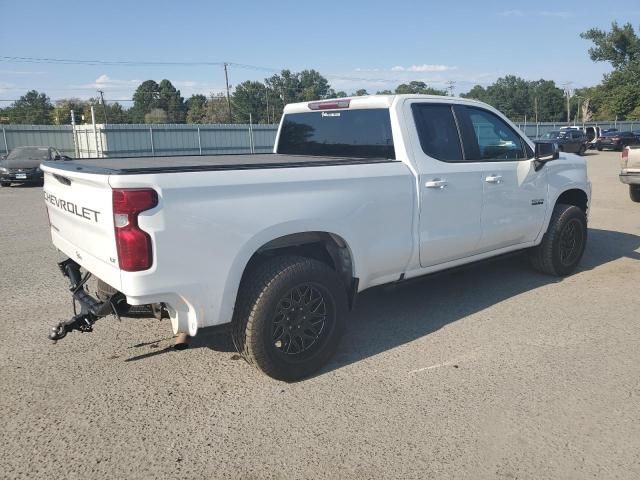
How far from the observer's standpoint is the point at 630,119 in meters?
61.2

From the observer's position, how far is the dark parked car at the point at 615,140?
35094 millimetres

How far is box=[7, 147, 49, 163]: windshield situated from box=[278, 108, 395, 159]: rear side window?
16.7 metres

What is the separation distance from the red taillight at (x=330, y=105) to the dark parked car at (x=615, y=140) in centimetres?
3568

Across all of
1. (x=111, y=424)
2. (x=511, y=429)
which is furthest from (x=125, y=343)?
(x=511, y=429)

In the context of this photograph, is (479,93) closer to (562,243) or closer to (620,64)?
(620,64)

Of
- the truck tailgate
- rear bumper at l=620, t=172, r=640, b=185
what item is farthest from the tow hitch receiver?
rear bumper at l=620, t=172, r=640, b=185

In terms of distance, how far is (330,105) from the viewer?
196 inches

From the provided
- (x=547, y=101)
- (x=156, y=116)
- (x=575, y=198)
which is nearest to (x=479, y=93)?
(x=547, y=101)

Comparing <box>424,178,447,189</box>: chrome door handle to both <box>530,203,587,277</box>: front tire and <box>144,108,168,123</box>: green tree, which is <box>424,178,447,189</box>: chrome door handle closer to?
<box>530,203,587,277</box>: front tire

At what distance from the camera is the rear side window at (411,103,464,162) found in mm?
4465

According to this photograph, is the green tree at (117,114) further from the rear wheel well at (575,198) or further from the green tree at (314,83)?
the rear wheel well at (575,198)

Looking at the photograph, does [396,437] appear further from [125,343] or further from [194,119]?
[194,119]

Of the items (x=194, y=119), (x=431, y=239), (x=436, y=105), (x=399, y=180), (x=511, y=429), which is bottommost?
(x=511, y=429)

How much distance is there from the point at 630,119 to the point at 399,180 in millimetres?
68092
